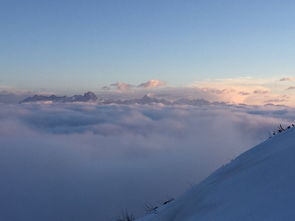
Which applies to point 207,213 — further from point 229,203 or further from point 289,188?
point 289,188

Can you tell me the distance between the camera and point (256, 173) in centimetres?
618

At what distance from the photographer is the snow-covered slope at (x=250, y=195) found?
16.1 feet

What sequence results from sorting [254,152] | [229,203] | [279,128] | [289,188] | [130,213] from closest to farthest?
[289,188], [229,203], [254,152], [130,213], [279,128]

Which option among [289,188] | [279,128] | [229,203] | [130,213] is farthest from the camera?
[279,128]

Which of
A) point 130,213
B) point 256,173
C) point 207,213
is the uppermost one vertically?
point 256,173

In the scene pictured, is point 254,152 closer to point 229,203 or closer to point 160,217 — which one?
point 160,217

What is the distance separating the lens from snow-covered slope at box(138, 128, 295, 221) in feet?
16.1

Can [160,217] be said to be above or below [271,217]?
below

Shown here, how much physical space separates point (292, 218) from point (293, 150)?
2.07m

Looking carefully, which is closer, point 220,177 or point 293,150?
point 293,150

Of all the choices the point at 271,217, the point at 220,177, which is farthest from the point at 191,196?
the point at 271,217

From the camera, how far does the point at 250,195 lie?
551 centimetres

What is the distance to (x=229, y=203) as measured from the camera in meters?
5.51

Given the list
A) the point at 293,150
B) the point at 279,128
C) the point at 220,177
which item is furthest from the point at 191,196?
the point at 279,128
